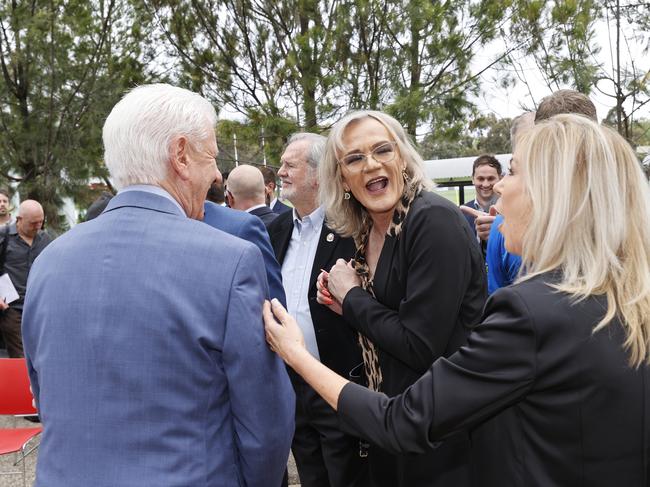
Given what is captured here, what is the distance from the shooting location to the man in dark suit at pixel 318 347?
102 inches

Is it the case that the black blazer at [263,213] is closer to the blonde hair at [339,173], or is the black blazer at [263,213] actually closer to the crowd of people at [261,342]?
the blonde hair at [339,173]

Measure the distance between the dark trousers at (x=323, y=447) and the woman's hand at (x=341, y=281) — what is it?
0.70m

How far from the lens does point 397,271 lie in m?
1.99

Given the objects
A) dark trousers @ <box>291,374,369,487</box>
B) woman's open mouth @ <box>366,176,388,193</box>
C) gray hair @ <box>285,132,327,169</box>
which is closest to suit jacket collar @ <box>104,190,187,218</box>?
woman's open mouth @ <box>366,176,388,193</box>

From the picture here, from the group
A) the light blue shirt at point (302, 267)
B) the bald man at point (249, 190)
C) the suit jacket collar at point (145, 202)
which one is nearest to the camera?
the suit jacket collar at point (145, 202)

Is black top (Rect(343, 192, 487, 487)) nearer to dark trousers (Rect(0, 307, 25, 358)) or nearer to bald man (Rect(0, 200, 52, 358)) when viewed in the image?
bald man (Rect(0, 200, 52, 358))

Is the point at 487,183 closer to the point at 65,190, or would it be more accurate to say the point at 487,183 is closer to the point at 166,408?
the point at 166,408

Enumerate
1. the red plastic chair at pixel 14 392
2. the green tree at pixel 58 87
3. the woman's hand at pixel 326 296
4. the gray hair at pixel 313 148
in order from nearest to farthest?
the woman's hand at pixel 326 296 < the gray hair at pixel 313 148 < the red plastic chair at pixel 14 392 < the green tree at pixel 58 87

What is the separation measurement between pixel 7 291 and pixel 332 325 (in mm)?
4328

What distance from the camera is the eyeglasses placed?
2.22 meters

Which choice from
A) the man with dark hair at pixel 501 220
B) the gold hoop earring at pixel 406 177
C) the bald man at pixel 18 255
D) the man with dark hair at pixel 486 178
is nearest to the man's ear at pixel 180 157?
the gold hoop earring at pixel 406 177

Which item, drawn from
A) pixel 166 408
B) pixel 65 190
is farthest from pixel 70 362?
pixel 65 190

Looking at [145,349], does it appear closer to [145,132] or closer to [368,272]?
[145,132]

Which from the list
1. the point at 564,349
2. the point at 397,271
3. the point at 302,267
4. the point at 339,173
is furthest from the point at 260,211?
the point at 564,349
